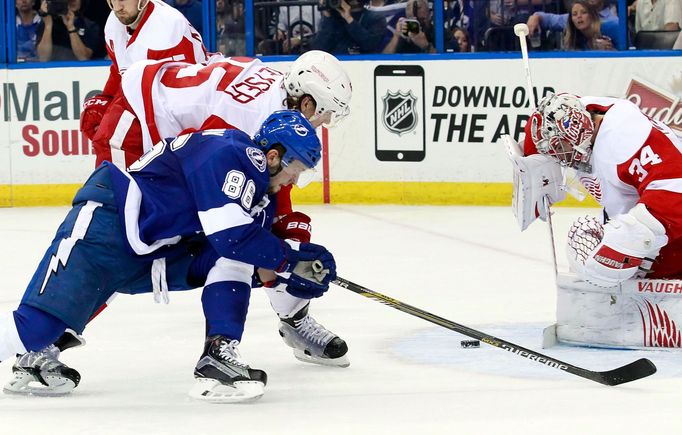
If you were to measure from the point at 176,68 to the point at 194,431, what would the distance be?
1.39 meters

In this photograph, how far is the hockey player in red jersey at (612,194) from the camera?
4.05m

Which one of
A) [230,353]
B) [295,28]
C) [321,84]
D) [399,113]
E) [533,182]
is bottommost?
[399,113]

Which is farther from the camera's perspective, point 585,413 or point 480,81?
point 480,81

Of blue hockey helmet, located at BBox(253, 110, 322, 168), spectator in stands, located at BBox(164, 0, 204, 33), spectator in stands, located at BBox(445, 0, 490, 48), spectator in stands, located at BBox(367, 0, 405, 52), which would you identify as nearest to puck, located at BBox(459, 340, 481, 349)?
blue hockey helmet, located at BBox(253, 110, 322, 168)

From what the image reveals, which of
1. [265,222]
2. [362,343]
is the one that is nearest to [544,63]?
[362,343]

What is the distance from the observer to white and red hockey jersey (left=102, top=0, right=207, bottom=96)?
4578 mm

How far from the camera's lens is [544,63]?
24.9 ft

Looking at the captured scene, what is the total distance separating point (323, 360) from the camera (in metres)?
4.04

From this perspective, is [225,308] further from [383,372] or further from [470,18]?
[470,18]

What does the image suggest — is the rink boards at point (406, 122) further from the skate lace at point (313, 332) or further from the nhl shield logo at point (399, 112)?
the skate lace at point (313, 332)

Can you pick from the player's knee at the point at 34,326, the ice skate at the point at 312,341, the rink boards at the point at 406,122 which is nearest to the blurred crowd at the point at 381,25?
the rink boards at the point at 406,122

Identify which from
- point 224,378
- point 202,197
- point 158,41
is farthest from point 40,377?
point 158,41

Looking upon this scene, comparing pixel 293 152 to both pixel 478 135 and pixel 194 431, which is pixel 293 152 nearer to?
pixel 194 431

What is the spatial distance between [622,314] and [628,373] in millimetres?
479
